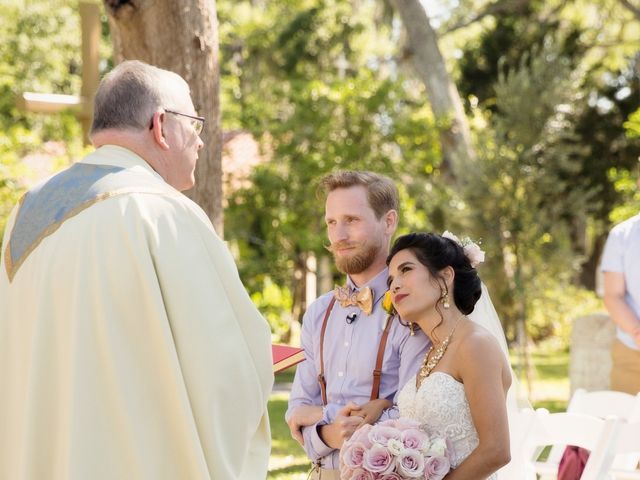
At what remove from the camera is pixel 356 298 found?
152 inches

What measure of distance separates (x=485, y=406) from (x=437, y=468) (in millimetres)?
270

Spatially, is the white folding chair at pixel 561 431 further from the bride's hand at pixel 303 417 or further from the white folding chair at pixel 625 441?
the bride's hand at pixel 303 417

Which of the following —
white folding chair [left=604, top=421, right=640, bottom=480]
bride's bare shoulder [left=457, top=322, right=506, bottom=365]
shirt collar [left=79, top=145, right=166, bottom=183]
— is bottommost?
white folding chair [left=604, top=421, right=640, bottom=480]

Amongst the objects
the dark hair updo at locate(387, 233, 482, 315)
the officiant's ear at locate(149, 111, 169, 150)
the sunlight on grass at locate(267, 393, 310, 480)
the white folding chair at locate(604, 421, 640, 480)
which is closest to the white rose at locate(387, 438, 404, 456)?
the dark hair updo at locate(387, 233, 482, 315)

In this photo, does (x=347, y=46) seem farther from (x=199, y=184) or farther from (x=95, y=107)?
(x=95, y=107)

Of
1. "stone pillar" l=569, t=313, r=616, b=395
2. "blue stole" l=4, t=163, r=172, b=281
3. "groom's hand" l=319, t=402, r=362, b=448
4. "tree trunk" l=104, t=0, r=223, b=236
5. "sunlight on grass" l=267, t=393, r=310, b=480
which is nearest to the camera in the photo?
"blue stole" l=4, t=163, r=172, b=281

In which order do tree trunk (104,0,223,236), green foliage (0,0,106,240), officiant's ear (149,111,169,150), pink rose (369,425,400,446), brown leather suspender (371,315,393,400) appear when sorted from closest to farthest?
officiant's ear (149,111,169,150) < pink rose (369,425,400,446) < brown leather suspender (371,315,393,400) < tree trunk (104,0,223,236) < green foliage (0,0,106,240)

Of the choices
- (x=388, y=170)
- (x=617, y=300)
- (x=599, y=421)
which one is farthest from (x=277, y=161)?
(x=599, y=421)

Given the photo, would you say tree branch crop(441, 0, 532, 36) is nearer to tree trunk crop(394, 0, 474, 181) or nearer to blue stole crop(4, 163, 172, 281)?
tree trunk crop(394, 0, 474, 181)

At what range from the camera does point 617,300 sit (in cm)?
661

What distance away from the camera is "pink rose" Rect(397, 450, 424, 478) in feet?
11.2

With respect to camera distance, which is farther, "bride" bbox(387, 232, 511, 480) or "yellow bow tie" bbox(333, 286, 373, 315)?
"yellow bow tie" bbox(333, 286, 373, 315)

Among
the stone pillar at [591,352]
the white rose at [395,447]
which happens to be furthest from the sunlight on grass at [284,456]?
the white rose at [395,447]

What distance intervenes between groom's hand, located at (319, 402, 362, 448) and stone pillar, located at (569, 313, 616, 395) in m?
8.08
